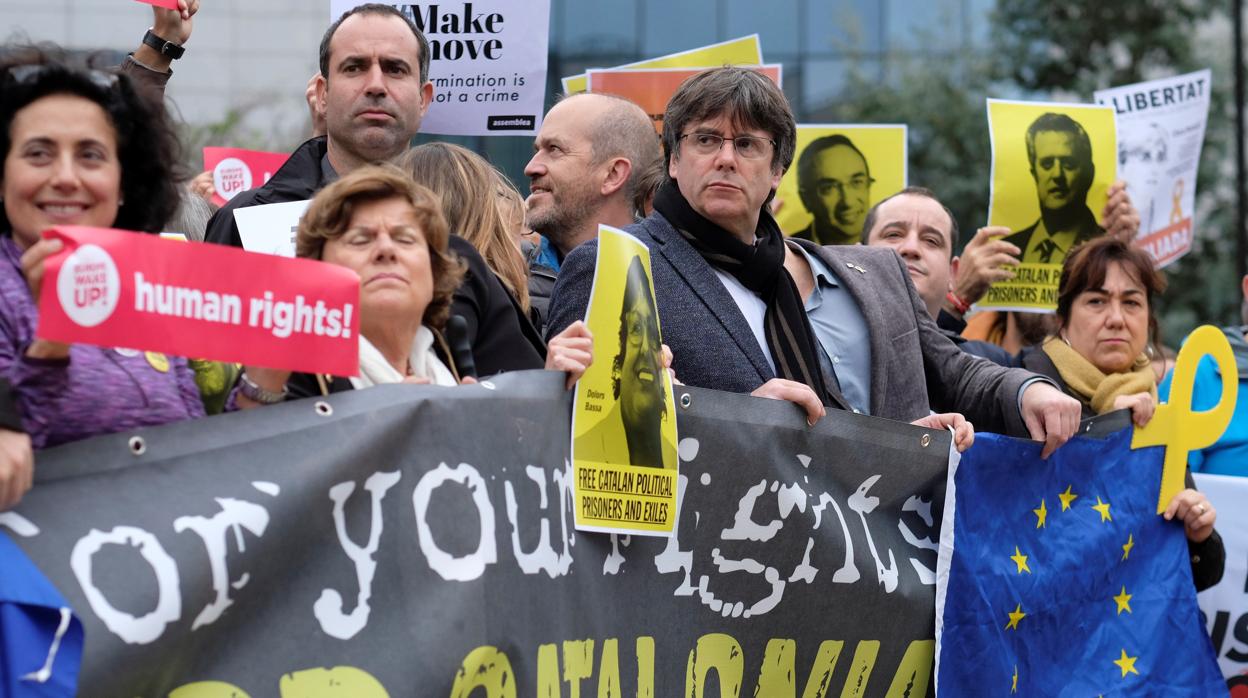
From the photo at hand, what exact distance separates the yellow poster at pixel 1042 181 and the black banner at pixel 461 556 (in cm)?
308

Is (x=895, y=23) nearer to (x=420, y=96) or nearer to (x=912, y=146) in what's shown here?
(x=912, y=146)

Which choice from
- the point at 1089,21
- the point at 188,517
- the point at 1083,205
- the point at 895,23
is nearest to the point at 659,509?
the point at 188,517

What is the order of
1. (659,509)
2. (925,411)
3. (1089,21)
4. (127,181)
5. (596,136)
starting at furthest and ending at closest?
(1089,21)
(596,136)
(925,411)
(659,509)
(127,181)

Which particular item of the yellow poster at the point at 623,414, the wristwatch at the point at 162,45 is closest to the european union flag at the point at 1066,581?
the yellow poster at the point at 623,414

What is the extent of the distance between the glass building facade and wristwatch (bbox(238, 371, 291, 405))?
1082 inches

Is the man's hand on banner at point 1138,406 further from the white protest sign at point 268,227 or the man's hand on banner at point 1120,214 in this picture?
the white protest sign at point 268,227

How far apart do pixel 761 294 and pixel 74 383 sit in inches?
82.7

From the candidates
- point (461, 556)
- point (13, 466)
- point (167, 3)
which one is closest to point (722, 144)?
point (167, 3)

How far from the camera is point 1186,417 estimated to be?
523cm

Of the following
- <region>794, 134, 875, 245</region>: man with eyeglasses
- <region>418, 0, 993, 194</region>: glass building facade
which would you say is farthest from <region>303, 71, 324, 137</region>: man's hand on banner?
<region>418, 0, 993, 194</region>: glass building facade

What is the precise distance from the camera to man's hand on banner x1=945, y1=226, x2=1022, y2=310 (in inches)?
272

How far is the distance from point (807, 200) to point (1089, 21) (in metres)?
15.7

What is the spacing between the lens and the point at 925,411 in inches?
183

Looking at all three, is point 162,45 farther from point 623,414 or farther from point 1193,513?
point 1193,513
